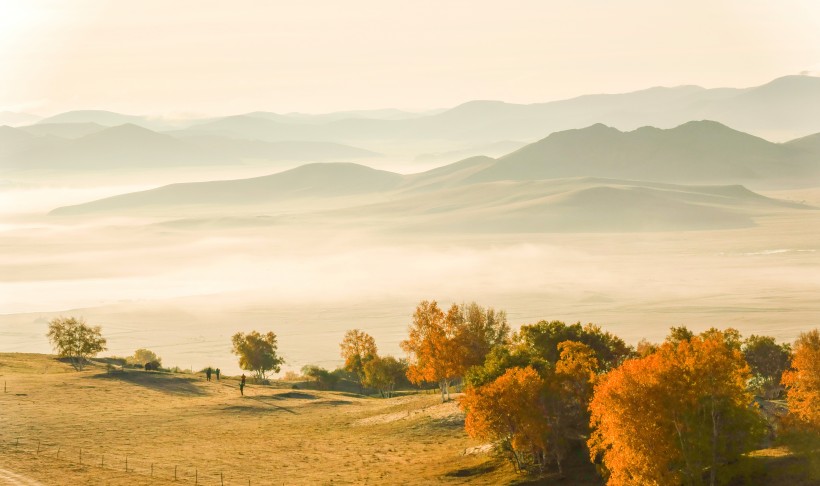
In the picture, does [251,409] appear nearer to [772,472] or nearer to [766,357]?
[766,357]

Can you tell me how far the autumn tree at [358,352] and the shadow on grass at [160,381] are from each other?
25725mm

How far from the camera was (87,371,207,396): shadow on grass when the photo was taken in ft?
335

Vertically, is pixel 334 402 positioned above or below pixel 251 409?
below

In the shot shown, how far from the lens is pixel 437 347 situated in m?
87.3

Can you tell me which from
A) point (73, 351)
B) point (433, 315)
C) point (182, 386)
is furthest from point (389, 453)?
point (73, 351)

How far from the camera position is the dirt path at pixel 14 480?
56281 millimetres

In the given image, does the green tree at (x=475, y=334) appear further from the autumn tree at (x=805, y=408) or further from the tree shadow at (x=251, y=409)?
the autumn tree at (x=805, y=408)

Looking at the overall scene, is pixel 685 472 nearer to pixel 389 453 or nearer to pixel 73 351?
pixel 389 453

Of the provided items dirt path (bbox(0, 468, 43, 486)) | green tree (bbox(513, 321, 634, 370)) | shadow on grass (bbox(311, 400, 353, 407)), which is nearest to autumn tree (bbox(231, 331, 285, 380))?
shadow on grass (bbox(311, 400, 353, 407))

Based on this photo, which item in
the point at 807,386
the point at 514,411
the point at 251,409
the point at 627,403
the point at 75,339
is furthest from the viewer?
the point at 75,339

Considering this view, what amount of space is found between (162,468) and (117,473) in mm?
3815

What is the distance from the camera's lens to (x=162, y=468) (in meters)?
64.4

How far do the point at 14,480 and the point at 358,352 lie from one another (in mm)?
75985

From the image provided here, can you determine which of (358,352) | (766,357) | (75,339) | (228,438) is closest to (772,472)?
(228,438)
